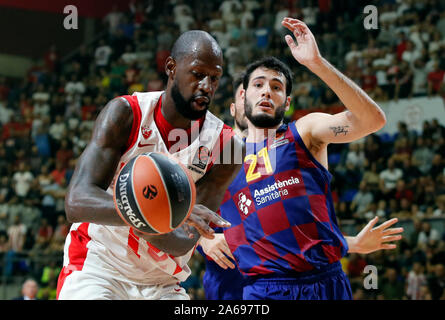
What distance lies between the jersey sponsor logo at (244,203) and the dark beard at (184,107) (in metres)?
1.29

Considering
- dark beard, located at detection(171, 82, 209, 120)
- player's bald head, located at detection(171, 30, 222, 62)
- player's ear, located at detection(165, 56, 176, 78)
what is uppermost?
player's bald head, located at detection(171, 30, 222, 62)

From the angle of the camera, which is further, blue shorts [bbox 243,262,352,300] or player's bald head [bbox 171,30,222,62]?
blue shorts [bbox 243,262,352,300]

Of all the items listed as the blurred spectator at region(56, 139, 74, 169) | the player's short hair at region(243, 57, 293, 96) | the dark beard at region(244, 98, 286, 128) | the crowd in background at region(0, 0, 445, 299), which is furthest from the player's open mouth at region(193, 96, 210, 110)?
the blurred spectator at region(56, 139, 74, 169)

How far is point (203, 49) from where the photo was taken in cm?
341

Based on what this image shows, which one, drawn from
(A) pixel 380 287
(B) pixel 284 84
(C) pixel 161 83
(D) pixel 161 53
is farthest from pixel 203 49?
(D) pixel 161 53

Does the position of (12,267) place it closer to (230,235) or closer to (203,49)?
(230,235)

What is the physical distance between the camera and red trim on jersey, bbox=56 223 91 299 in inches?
136

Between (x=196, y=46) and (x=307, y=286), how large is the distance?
1.98m

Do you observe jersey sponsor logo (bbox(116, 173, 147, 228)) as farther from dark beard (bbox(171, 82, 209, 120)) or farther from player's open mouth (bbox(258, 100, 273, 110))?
player's open mouth (bbox(258, 100, 273, 110))

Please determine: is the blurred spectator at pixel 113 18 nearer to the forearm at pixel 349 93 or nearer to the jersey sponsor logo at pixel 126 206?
the forearm at pixel 349 93

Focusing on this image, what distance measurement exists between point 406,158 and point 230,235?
250 inches

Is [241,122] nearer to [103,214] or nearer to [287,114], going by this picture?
[103,214]

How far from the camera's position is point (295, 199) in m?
4.41

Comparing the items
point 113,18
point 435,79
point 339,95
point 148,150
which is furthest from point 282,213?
point 113,18
